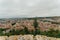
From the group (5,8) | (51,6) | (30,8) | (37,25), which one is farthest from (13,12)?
(51,6)

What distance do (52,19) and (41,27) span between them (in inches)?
12.1

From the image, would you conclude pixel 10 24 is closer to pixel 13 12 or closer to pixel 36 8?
pixel 13 12

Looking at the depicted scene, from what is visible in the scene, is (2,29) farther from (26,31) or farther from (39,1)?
(39,1)

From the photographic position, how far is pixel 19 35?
9.77 feet

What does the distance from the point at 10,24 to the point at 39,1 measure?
33.5 inches

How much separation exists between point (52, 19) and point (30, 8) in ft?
1.84

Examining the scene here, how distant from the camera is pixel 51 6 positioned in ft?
9.76

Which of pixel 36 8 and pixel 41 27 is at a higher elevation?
pixel 36 8

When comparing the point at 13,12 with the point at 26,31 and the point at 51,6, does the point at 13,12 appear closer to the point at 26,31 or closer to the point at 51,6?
the point at 26,31

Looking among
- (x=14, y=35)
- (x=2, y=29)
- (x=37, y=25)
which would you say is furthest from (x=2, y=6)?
(x=37, y=25)

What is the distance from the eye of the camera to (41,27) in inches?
118

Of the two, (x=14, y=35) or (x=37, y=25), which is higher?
(x=37, y=25)

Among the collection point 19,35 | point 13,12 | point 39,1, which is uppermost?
point 39,1

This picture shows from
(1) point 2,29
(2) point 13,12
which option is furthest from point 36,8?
(1) point 2,29
